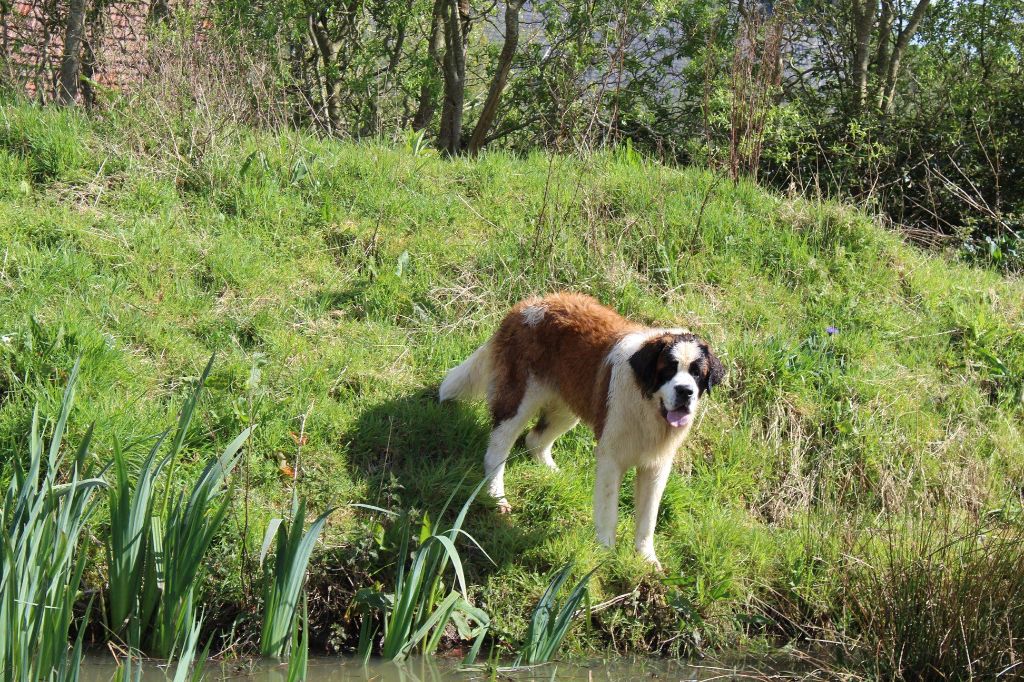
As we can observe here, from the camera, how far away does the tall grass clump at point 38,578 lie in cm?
324

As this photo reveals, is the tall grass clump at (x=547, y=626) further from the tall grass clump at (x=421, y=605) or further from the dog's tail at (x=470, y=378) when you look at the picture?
the dog's tail at (x=470, y=378)

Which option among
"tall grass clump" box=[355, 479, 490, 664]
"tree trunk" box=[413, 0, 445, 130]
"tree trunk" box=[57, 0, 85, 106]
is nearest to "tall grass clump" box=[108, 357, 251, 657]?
"tall grass clump" box=[355, 479, 490, 664]

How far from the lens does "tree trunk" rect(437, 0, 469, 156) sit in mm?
11258

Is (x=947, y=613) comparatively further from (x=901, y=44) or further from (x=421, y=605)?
(x=901, y=44)

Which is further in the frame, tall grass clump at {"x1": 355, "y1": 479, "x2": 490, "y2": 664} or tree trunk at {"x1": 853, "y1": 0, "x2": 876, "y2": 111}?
tree trunk at {"x1": 853, "y1": 0, "x2": 876, "y2": 111}

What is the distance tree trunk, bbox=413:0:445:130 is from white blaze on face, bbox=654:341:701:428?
742 centimetres

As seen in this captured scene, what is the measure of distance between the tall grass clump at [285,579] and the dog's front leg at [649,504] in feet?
6.72

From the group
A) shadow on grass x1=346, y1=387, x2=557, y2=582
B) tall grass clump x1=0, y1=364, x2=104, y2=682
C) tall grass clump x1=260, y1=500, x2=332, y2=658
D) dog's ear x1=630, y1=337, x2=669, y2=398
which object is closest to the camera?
tall grass clump x1=0, y1=364, x2=104, y2=682

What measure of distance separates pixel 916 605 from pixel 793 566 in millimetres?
1108

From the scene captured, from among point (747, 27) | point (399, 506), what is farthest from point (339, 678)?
point (747, 27)

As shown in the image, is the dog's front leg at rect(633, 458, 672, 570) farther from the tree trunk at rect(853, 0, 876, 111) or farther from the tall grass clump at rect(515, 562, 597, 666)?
the tree trunk at rect(853, 0, 876, 111)

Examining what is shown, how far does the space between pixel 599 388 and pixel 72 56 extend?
21.9 feet

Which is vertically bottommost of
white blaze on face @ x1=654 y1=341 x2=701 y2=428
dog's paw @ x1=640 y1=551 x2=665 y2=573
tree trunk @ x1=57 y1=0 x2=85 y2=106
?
dog's paw @ x1=640 y1=551 x2=665 y2=573

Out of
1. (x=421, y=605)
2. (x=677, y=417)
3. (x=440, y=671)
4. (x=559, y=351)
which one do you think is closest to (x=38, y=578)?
(x=421, y=605)
